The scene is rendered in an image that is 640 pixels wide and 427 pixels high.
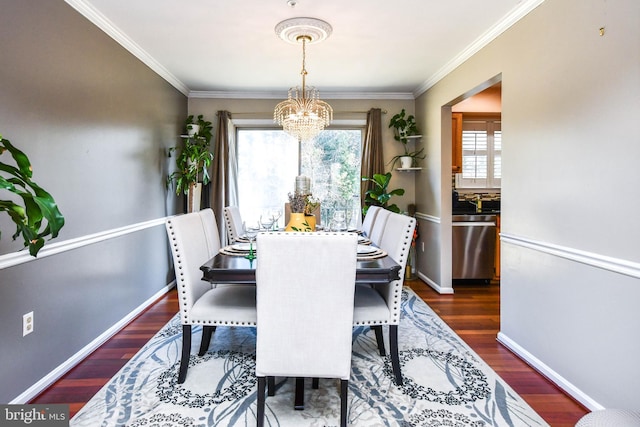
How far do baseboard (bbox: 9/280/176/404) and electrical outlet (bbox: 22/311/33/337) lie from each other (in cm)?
32

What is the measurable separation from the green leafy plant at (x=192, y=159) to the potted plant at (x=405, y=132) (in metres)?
2.49

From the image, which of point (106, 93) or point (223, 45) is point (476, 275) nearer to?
point (223, 45)

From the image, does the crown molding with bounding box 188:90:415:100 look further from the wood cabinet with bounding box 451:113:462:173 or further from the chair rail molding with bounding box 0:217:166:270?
the chair rail molding with bounding box 0:217:166:270

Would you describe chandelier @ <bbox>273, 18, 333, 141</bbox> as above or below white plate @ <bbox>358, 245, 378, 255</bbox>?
above

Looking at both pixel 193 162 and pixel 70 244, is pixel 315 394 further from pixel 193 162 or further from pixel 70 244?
pixel 193 162

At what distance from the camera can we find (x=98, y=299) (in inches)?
111

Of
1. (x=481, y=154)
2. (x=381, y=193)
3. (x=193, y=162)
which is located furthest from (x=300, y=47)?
(x=481, y=154)

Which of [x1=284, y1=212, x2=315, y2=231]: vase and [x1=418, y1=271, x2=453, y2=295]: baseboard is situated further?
[x1=418, y1=271, x2=453, y2=295]: baseboard

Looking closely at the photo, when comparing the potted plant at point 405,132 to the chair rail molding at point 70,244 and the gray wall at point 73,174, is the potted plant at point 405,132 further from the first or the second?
the chair rail molding at point 70,244

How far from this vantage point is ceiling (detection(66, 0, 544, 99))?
8.68 feet

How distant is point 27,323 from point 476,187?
16.8 feet

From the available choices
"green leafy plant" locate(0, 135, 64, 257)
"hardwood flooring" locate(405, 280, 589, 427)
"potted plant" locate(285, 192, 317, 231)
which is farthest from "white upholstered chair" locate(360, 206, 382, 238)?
"green leafy plant" locate(0, 135, 64, 257)

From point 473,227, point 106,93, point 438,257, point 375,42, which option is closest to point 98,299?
point 106,93


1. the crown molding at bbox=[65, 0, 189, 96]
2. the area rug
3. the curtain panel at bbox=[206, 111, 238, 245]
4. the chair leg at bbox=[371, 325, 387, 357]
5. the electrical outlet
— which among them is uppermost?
the crown molding at bbox=[65, 0, 189, 96]
